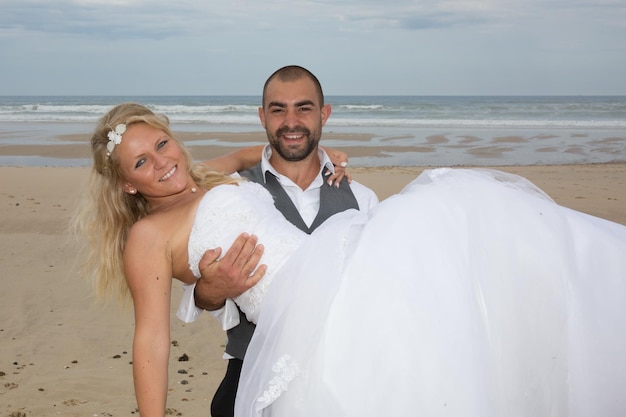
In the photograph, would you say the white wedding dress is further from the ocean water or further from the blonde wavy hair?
the ocean water

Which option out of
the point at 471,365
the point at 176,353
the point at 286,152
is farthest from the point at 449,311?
the point at 176,353

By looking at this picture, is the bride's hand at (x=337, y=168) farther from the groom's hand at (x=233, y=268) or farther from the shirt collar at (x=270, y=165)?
the groom's hand at (x=233, y=268)

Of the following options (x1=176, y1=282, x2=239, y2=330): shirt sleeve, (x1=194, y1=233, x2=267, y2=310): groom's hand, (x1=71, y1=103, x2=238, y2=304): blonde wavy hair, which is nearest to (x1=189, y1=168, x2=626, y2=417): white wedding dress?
(x1=194, y1=233, x2=267, y2=310): groom's hand

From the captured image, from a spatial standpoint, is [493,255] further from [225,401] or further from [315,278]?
[225,401]

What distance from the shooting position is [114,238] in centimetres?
312

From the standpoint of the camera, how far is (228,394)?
3357mm

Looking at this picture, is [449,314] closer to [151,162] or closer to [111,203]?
[151,162]

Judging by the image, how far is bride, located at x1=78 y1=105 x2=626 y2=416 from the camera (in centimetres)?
207

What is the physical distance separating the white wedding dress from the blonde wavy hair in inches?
31.5

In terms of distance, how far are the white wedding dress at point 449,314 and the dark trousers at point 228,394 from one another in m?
0.93

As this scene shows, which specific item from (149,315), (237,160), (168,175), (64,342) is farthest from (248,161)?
(64,342)

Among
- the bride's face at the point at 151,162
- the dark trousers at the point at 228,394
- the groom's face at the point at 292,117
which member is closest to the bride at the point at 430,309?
the bride's face at the point at 151,162

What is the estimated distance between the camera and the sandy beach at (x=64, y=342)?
4.34 meters

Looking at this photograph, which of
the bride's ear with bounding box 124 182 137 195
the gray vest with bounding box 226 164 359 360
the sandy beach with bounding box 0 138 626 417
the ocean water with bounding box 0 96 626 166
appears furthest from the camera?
the ocean water with bounding box 0 96 626 166
